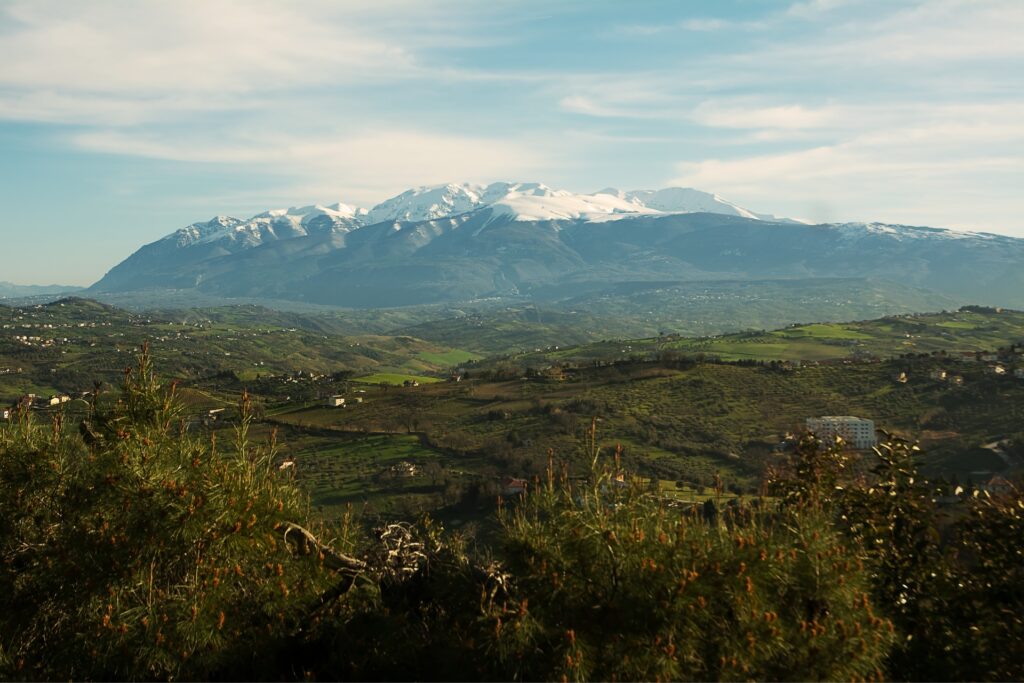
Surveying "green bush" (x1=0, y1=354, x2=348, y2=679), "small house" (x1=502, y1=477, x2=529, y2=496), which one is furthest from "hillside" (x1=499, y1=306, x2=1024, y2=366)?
"green bush" (x1=0, y1=354, x2=348, y2=679)

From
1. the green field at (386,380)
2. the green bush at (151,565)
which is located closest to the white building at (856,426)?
the green bush at (151,565)

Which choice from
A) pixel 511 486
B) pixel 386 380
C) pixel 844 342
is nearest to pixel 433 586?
pixel 511 486

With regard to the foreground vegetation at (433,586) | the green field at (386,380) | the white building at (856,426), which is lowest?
the green field at (386,380)

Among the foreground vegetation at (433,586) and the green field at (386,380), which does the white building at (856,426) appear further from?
the green field at (386,380)

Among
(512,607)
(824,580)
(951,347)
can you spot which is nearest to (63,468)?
(512,607)

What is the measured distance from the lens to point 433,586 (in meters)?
8.30

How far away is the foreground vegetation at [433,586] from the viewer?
6.98 m

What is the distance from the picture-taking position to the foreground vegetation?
6980 millimetres

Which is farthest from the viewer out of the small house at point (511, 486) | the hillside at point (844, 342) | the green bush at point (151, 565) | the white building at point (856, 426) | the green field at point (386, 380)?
the hillside at point (844, 342)

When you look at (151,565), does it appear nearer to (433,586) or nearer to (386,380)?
(433,586)

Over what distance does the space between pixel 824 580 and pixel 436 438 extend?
86.0m

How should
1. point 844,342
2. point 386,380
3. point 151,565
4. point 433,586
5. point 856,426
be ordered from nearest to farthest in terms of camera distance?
1. point 151,565
2. point 433,586
3. point 856,426
4. point 386,380
5. point 844,342

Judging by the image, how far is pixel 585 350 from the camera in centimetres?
19900

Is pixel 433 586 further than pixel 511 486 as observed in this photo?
No
